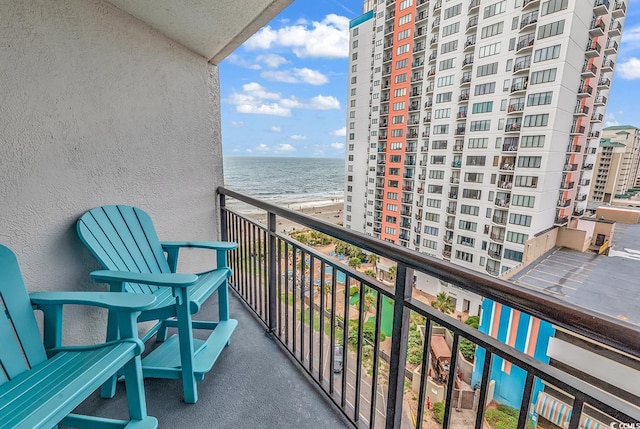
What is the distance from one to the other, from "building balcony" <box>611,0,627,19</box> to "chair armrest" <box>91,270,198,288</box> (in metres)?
2.59

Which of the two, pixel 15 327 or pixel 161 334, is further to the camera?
pixel 161 334

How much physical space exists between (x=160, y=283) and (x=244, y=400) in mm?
786

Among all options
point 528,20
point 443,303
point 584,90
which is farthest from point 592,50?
point 443,303

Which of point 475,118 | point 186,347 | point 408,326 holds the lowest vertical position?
point 186,347

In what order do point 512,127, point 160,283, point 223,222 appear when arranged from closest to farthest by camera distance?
point 160,283 < point 512,127 < point 223,222

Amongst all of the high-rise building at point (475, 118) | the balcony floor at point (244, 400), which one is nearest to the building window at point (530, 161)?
the high-rise building at point (475, 118)

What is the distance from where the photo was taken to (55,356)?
1184 mm

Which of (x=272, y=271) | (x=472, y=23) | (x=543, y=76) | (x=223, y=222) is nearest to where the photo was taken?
(x=543, y=76)

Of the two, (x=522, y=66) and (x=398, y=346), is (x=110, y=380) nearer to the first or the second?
(x=398, y=346)

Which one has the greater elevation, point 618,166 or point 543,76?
point 543,76

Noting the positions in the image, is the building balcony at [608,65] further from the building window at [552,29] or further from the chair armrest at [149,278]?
the chair armrest at [149,278]

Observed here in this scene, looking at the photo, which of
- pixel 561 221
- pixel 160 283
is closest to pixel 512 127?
pixel 561 221

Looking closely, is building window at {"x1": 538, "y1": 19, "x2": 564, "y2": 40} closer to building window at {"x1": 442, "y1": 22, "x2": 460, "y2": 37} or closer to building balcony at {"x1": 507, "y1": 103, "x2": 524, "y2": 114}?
building balcony at {"x1": 507, "y1": 103, "x2": 524, "y2": 114}

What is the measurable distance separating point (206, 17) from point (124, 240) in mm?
1431
